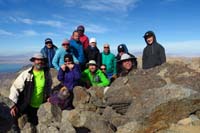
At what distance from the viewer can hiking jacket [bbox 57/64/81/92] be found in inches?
655

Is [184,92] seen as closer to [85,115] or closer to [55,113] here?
[85,115]

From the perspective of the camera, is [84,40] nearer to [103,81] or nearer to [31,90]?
[103,81]

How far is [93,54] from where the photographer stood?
20672 millimetres

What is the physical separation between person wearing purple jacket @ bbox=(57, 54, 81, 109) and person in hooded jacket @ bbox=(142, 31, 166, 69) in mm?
4282

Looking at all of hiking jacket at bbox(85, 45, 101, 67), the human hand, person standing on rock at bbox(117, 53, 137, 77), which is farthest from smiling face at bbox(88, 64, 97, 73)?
the human hand

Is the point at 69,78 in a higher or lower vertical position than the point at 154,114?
higher

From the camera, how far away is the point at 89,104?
54.5 ft

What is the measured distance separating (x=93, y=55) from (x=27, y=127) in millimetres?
8659

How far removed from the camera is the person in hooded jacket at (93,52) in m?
20.7

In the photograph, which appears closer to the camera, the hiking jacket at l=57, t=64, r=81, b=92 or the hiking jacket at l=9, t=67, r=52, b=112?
the hiking jacket at l=9, t=67, r=52, b=112

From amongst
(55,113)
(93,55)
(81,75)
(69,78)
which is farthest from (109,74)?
(55,113)

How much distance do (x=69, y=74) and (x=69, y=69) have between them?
0.28m

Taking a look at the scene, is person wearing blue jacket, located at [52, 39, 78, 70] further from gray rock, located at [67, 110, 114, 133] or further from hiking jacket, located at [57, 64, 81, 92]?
gray rock, located at [67, 110, 114, 133]

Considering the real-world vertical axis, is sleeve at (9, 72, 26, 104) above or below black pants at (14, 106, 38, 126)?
above
